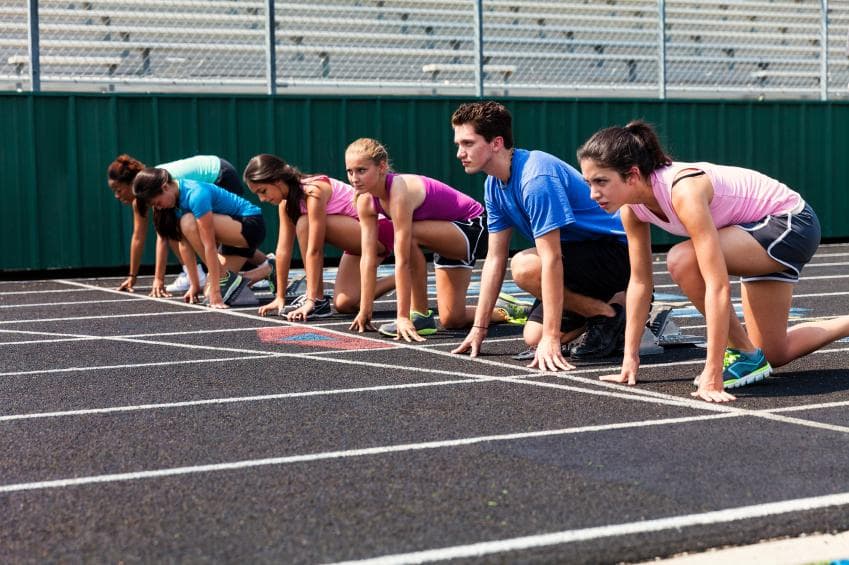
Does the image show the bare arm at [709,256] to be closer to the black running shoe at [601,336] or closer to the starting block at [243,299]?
the black running shoe at [601,336]

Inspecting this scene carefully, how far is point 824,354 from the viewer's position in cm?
644

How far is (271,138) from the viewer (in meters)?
13.8

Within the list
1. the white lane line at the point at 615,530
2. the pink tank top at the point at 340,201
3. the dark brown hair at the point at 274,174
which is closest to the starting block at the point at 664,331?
the pink tank top at the point at 340,201

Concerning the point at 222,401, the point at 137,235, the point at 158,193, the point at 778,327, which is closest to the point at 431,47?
the point at 137,235

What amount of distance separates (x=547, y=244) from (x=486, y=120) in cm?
69

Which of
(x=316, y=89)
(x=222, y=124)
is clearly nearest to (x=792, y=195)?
(x=222, y=124)

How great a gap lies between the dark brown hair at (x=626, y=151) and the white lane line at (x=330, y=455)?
105 cm

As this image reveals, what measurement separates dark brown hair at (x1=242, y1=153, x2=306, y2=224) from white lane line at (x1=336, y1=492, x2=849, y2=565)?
5.25 metres

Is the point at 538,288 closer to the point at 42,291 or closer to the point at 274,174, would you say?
the point at 274,174

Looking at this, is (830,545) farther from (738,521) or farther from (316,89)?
(316,89)

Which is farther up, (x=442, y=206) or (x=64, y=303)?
(x=442, y=206)

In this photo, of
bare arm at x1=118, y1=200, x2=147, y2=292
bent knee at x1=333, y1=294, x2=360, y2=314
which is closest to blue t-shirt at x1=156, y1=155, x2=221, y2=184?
bare arm at x1=118, y1=200, x2=147, y2=292

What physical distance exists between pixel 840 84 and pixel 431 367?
625 inches

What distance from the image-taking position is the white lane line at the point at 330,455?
390 cm
